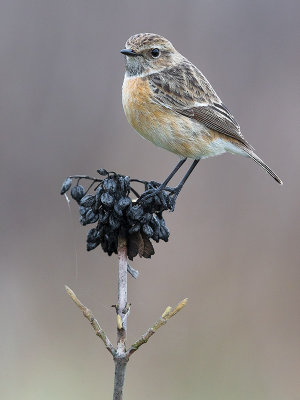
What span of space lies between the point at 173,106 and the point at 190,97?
183mm

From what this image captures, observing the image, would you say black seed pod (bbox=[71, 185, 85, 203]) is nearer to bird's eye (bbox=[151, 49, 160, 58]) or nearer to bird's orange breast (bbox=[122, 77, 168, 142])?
bird's orange breast (bbox=[122, 77, 168, 142])

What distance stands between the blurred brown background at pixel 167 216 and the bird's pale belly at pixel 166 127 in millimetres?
2754

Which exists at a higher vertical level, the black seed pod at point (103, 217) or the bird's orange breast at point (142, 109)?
the bird's orange breast at point (142, 109)

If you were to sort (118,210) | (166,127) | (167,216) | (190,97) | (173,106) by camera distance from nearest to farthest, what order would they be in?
(118,210) → (166,127) → (173,106) → (190,97) → (167,216)

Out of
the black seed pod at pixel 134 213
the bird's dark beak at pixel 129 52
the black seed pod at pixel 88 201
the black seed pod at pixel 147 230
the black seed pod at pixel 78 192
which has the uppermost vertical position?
the bird's dark beak at pixel 129 52

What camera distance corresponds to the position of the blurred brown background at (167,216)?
6906 mm

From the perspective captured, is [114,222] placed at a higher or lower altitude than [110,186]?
lower

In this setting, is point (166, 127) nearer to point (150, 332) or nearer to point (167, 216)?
point (150, 332)

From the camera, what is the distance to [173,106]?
487 cm

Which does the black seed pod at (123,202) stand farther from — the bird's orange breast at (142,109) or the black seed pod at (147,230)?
the bird's orange breast at (142,109)

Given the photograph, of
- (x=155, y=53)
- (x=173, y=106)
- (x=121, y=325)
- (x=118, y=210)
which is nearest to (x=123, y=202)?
(x=118, y=210)

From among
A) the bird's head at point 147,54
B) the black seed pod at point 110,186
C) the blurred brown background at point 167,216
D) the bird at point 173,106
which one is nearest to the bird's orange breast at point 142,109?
the bird at point 173,106

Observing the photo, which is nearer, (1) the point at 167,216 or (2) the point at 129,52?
(2) the point at 129,52

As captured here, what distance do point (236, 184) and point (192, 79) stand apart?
3.17 metres
